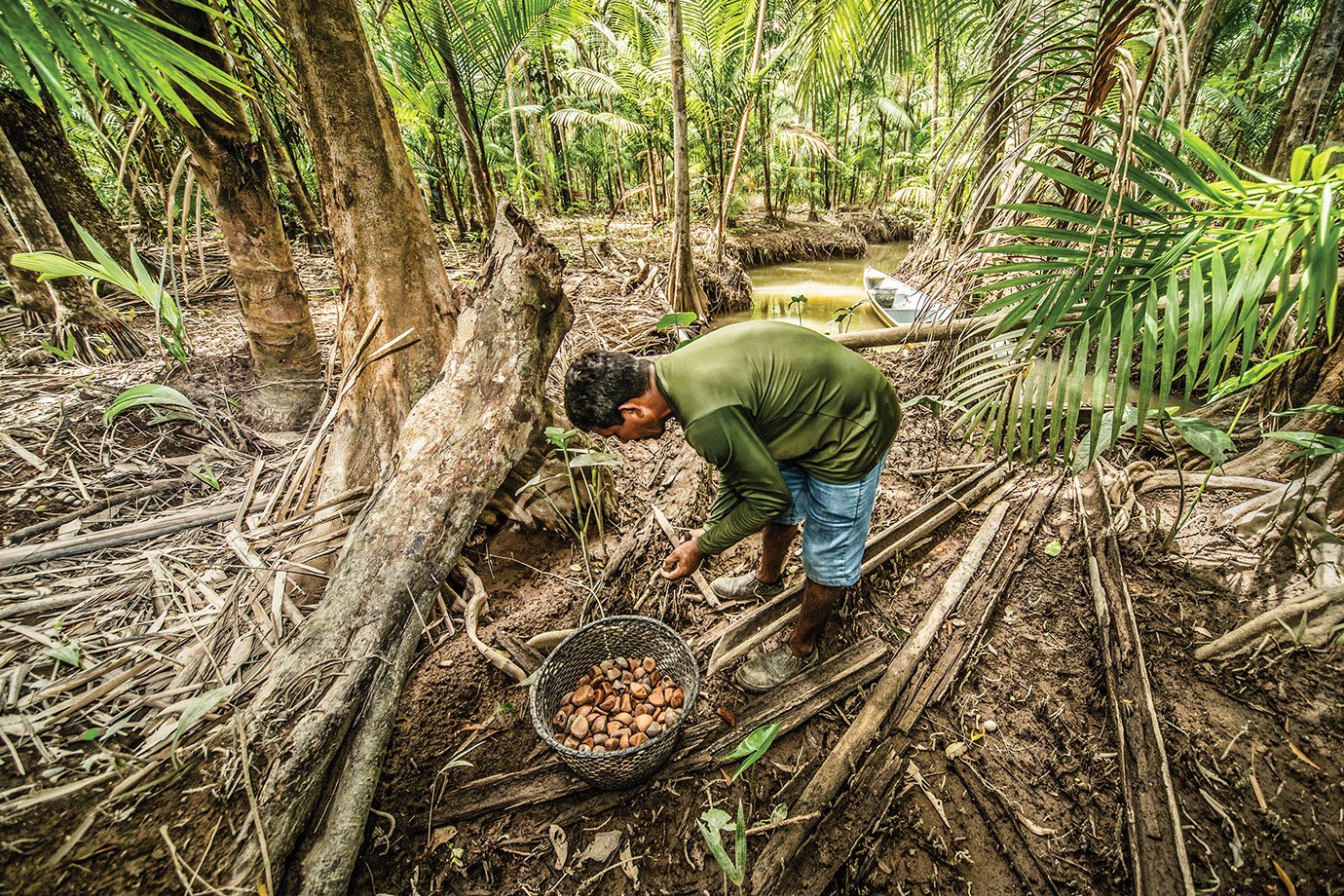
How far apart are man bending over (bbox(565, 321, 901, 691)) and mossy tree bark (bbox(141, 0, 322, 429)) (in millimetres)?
1924

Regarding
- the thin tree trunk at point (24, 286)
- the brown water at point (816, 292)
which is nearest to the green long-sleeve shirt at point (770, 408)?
the thin tree trunk at point (24, 286)

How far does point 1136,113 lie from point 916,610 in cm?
186

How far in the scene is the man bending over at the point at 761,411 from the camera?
5.03 feet

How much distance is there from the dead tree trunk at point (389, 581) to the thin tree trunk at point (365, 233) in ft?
1.17

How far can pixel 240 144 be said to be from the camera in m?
2.24

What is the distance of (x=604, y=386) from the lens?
1583 millimetres

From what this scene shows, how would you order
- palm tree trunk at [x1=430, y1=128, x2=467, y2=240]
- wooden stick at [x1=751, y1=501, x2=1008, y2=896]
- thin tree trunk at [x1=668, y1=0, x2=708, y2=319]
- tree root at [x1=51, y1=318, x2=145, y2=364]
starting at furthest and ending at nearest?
palm tree trunk at [x1=430, y1=128, x2=467, y2=240] → thin tree trunk at [x1=668, y1=0, x2=708, y2=319] → tree root at [x1=51, y1=318, x2=145, y2=364] → wooden stick at [x1=751, y1=501, x2=1008, y2=896]

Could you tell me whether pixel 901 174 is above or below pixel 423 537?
above

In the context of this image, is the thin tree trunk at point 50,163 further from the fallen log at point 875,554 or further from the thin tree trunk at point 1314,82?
the thin tree trunk at point 1314,82

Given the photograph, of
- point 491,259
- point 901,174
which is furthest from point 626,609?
point 901,174

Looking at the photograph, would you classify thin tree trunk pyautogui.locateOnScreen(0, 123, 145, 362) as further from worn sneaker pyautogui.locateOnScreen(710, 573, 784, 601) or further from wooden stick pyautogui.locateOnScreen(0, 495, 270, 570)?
worn sneaker pyautogui.locateOnScreen(710, 573, 784, 601)

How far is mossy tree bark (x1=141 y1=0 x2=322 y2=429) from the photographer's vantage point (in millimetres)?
2164

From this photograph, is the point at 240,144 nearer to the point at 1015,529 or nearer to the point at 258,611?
the point at 258,611

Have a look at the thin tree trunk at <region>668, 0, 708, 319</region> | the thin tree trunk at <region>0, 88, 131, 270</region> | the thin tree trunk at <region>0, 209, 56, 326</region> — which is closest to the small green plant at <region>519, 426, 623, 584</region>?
the thin tree trunk at <region>668, 0, 708, 319</region>
